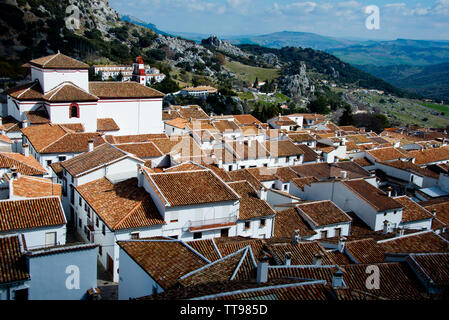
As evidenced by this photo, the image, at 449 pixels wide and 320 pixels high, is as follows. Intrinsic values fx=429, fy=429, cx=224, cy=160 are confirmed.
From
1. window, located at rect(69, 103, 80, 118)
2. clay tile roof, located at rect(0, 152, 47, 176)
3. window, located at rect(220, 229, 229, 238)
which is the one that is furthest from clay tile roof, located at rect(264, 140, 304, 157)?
clay tile roof, located at rect(0, 152, 47, 176)

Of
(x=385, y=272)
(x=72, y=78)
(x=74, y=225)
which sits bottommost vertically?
(x=74, y=225)

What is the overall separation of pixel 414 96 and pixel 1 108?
148456mm

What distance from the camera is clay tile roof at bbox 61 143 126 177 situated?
19.7 meters

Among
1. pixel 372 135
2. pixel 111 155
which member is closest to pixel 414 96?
pixel 372 135

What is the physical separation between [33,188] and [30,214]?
273 cm

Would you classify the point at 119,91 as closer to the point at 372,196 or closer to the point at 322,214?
the point at 322,214

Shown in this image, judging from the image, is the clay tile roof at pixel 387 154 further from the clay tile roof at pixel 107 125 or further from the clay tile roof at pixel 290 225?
the clay tile roof at pixel 107 125

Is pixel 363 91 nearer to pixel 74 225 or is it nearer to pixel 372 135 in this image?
pixel 372 135

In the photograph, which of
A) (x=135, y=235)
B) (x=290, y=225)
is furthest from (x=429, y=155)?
(x=135, y=235)

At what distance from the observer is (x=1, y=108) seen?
1432 inches

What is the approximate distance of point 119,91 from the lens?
35.4 meters

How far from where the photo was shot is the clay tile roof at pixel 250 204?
1853 cm

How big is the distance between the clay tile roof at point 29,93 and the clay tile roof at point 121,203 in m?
15.1

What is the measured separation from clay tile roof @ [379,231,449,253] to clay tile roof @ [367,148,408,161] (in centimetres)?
1718
